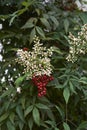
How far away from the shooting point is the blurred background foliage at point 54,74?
157 centimetres

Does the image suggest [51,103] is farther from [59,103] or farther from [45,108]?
[45,108]

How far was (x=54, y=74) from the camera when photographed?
165cm

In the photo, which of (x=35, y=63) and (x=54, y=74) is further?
(x=54, y=74)

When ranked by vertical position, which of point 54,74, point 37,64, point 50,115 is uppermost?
point 37,64

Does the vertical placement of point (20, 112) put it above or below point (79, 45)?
below

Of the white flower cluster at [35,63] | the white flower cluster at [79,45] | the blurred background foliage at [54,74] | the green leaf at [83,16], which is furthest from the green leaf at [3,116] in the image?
the green leaf at [83,16]

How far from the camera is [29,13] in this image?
1840 millimetres

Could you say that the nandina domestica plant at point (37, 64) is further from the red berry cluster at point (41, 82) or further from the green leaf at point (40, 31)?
the green leaf at point (40, 31)

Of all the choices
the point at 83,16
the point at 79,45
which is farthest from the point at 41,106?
the point at 83,16

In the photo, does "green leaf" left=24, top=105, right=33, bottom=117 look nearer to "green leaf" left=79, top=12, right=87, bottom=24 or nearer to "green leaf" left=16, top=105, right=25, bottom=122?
"green leaf" left=16, top=105, right=25, bottom=122

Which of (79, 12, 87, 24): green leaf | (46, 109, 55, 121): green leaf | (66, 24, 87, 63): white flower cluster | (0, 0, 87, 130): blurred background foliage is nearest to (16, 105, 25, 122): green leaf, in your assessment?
(0, 0, 87, 130): blurred background foliage

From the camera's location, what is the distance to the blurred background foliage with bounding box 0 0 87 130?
157 cm

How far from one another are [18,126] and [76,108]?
0.32 meters

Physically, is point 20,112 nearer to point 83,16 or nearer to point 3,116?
point 3,116
